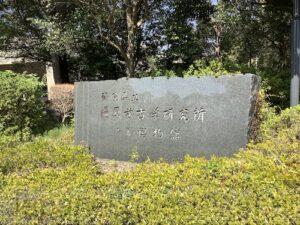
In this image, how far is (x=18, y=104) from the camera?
39.3 feet

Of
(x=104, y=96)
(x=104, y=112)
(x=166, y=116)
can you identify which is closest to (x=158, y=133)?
(x=166, y=116)

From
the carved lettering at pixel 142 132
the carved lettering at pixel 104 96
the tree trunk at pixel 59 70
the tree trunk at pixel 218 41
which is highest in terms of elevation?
the tree trunk at pixel 218 41

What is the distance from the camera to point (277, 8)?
15.3 m

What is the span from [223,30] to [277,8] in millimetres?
2012

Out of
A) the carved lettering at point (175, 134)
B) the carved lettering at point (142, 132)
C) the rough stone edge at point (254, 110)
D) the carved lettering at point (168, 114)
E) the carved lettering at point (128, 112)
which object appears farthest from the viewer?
the carved lettering at point (128, 112)

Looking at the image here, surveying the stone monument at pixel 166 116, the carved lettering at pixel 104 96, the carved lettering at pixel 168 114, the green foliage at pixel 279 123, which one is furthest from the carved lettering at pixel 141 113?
the green foliage at pixel 279 123

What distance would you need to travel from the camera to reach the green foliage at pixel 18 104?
11.7m

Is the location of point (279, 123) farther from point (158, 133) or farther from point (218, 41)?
point (218, 41)

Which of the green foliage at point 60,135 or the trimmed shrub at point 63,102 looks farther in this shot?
the trimmed shrub at point 63,102

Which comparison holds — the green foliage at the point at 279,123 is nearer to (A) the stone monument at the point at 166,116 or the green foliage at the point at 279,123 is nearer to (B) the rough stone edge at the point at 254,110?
(B) the rough stone edge at the point at 254,110

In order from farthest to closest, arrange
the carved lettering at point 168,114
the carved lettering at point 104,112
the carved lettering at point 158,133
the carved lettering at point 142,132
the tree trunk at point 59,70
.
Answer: the tree trunk at point 59,70
the carved lettering at point 104,112
the carved lettering at point 142,132
the carved lettering at point 158,133
the carved lettering at point 168,114

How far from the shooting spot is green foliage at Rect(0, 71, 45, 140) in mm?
11695

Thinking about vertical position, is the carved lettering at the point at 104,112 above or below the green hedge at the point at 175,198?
above

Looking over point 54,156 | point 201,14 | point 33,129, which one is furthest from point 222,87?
point 201,14
